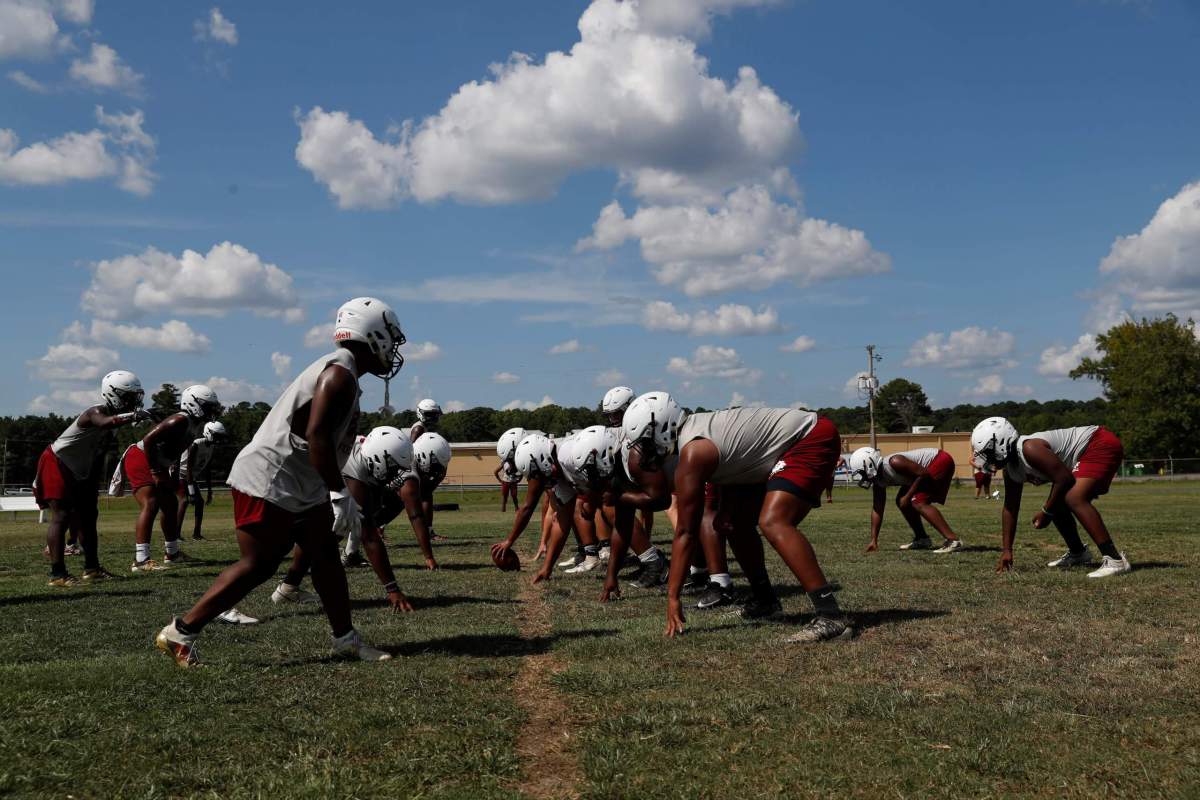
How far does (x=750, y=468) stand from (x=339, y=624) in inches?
133

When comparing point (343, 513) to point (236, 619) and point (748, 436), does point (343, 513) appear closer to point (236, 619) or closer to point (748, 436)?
point (236, 619)

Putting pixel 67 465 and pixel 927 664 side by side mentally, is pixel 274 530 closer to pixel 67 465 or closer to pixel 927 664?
pixel 927 664

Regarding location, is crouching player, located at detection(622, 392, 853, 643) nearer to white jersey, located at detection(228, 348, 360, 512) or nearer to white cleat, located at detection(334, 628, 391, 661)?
white cleat, located at detection(334, 628, 391, 661)

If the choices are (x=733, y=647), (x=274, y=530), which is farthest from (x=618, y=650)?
(x=274, y=530)

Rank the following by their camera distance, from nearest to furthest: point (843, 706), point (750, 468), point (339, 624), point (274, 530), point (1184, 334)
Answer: point (843, 706) → point (274, 530) → point (339, 624) → point (750, 468) → point (1184, 334)

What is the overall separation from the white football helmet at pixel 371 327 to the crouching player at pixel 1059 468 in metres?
7.45

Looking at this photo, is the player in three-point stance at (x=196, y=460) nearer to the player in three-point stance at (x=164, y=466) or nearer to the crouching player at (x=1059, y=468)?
the player in three-point stance at (x=164, y=466)

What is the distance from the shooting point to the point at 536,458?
12562mm

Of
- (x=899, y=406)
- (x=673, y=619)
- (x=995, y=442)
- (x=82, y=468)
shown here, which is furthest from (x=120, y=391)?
(x=899, y=406)

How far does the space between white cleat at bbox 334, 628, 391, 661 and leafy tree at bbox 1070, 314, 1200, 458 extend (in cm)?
8694

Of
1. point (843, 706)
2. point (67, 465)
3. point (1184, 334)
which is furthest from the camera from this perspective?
point (1184, 334)

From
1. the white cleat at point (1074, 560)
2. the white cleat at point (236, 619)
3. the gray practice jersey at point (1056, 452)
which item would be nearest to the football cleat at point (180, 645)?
the white cleat at point (236, 619)

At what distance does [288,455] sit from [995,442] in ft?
28.7

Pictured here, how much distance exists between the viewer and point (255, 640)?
7.41 meters
